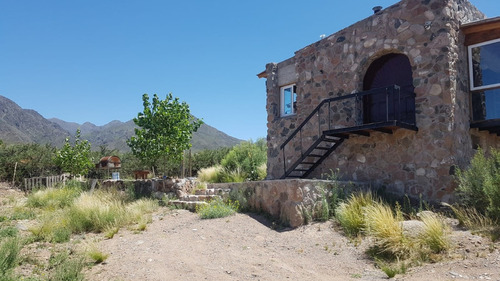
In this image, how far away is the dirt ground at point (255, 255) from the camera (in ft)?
19.4

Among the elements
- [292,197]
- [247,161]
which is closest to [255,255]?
[292,197]

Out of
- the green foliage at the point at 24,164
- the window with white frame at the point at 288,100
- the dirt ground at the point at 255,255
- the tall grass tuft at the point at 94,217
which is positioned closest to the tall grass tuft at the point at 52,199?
the tall grass tuft at the point at 94,217

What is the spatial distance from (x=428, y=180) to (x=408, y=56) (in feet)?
10.9

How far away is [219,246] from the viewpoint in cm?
754

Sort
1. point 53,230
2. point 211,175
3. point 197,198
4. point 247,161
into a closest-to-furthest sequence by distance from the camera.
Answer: point 53,230 → point 197,198 → point 211,175 → point 247,161

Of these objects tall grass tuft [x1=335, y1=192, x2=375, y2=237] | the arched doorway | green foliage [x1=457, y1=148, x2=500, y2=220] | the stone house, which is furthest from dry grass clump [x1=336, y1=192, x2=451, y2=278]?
the arched doorway

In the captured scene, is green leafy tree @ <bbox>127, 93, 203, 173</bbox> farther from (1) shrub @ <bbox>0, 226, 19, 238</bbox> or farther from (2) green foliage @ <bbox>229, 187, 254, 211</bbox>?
(1) shrub @ <bbox>0, 226, 19, 238</bbox>

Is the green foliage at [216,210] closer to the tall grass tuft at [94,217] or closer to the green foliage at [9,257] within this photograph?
the tall grass tuft at [94,217]

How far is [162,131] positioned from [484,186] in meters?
9.45

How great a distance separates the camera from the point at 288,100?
1409 centimetres

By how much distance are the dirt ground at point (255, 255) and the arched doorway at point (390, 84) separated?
4.17m

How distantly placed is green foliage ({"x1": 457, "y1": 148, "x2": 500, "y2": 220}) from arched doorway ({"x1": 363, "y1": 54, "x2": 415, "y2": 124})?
106 inches

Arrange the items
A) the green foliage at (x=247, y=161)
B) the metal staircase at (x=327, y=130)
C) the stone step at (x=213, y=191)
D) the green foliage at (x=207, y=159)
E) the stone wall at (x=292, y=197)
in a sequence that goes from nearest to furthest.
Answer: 1. the stone wall at (x=292, y=197)
2. the metal staircase at (x=327, y=130)
3. the stone step at (x=213, y=191)
4. the green foliage at (x=247, y=161)
5. the green foliage at (x=207, y=159)

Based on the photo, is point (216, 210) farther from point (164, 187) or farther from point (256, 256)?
point (164, 187)
